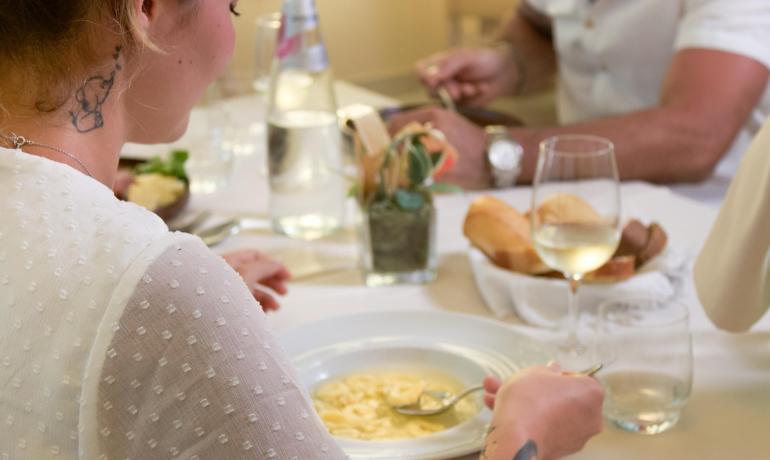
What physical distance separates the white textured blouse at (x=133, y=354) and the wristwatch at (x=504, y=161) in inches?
42.2

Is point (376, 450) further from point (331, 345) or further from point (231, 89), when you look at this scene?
point (231, 89)

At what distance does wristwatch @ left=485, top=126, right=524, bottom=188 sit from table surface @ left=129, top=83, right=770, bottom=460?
0.03 m

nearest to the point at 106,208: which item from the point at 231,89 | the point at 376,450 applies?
the point at 376,450

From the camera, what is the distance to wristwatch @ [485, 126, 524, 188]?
1.73m

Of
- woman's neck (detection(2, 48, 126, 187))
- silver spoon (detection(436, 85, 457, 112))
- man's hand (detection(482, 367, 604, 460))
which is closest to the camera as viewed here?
woman's neck (detection(2, 48, 126, 187))

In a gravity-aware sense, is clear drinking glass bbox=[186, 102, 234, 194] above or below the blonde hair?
below

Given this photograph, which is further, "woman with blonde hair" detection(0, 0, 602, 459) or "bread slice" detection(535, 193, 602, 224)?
"bread slice" detection(535, 193, 602, 224)

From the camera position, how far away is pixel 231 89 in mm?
2059

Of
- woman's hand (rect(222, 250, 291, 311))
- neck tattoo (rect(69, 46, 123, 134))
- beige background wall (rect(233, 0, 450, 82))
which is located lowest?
beige background wall (rect(233, 0, 450, 82))

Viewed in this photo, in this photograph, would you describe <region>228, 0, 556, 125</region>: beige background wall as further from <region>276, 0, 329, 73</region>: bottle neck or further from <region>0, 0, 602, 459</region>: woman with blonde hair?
<region>0, 0, 602, 459</region>: woman with blonde hair

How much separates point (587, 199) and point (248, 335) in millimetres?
553

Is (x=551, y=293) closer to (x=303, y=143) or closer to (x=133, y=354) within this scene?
(x=303, y=143)

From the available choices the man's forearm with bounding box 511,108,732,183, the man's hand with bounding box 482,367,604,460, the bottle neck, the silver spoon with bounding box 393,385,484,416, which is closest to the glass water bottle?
the bottle neck

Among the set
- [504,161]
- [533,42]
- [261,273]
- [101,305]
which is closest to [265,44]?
[504,161]
